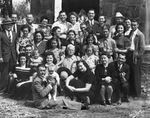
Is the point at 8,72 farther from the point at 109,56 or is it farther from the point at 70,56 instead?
the point at 109,56

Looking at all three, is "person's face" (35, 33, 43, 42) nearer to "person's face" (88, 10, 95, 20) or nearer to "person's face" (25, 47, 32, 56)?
"person's face" (25, 47, 32, 56)

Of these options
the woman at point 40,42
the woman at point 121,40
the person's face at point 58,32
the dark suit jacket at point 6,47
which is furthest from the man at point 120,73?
the dark suit jacket at point 6,47

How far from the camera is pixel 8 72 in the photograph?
866cm

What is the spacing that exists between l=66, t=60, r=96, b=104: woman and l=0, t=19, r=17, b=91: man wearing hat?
1.63 meters

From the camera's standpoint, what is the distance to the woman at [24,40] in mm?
8453

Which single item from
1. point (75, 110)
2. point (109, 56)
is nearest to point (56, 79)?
point (75, 110)

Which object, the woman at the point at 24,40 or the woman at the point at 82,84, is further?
the woman at the point at 24,40

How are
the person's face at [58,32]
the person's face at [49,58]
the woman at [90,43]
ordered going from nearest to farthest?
the person's face at [49,58] < the woman at [90,43] < the person's face at [58,32]

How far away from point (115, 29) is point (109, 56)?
0.68 metres

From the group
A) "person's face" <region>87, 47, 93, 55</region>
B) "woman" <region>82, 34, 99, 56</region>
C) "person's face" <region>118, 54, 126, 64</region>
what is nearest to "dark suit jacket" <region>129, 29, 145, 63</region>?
"person's face" <region>118, 54, 126, 64</region>

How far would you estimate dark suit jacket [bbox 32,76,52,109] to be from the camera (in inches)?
285

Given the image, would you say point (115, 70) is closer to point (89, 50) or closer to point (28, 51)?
point (89, 50)

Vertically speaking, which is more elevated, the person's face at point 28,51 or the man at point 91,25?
the man at point 91,25

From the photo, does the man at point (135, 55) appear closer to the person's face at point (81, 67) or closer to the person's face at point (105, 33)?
the person's face at point (105, 33)
